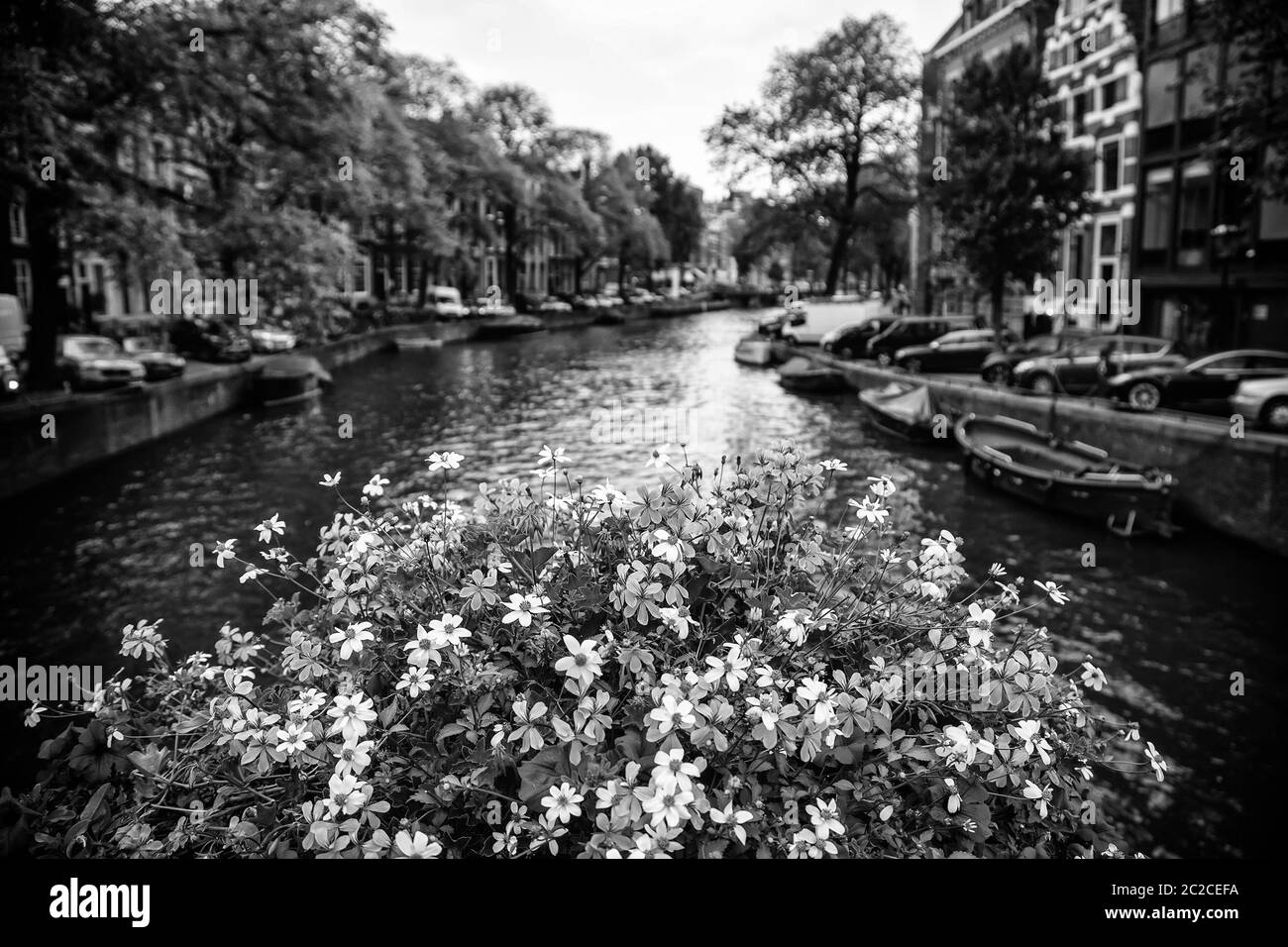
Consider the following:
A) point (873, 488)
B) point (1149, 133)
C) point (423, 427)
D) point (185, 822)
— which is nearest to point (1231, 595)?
point (873, 488)

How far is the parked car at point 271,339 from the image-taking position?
3997 centimetres

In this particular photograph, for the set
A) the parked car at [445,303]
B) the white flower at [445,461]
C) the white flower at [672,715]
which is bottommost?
the white flower at [672,715]

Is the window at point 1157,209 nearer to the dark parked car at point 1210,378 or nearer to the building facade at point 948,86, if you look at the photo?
the building facade at point 948,86

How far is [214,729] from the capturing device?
317 centimetres

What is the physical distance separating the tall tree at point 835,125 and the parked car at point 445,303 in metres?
17.4

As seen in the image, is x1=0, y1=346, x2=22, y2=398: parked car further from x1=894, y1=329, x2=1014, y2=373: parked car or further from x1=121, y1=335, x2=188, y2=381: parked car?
x1=894, y1=329, x2=1014, y2=373: parked car

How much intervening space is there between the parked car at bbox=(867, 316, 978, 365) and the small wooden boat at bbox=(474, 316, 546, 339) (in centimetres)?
2458

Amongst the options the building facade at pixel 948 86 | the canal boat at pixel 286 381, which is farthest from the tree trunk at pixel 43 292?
the building facade at pixel 948 86

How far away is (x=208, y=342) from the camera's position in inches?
1458

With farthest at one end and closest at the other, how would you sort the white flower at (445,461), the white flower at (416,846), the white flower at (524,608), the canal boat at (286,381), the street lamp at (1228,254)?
the canal boat at (286,381), the street lamp at (1228,254), the white flower at (445,461), the white flower at (524,608), the white flower at (416,846)

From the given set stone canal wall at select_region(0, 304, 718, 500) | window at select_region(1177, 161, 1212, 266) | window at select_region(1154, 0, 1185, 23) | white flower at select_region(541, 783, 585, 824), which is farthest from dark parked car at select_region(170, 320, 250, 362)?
white flower at select_region(541, 783, 585, 824)

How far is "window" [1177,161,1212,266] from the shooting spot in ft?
107

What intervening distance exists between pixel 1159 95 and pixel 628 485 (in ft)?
99.1

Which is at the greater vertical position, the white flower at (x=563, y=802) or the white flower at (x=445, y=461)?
the white flower at (x=445, y=461)
